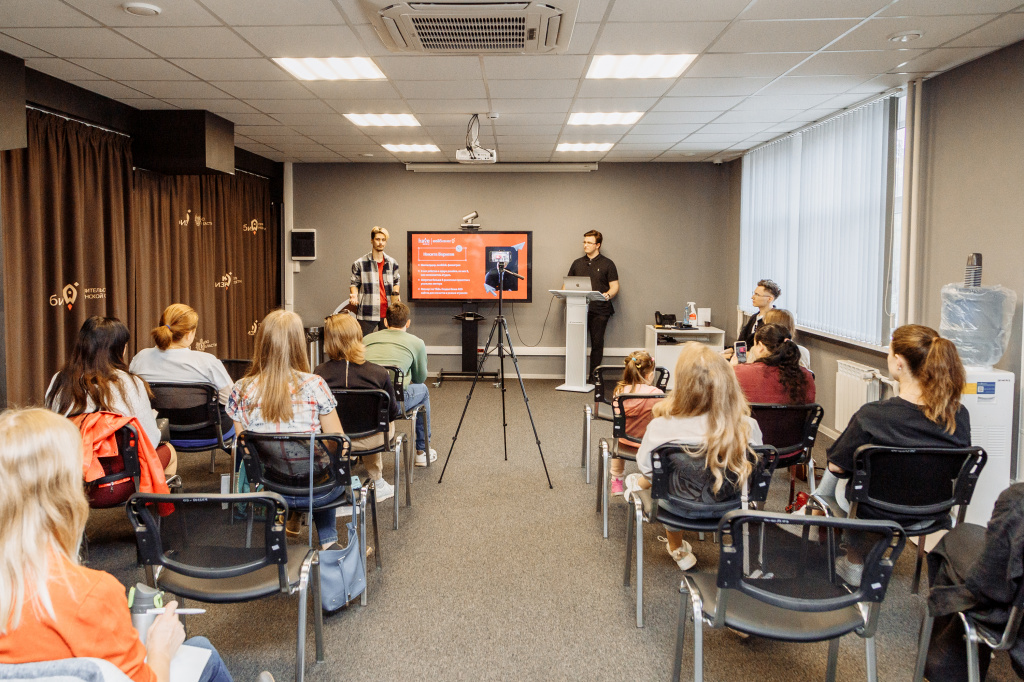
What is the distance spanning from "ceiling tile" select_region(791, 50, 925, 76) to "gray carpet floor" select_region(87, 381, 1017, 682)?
2.60 m

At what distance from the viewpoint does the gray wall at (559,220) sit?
836cm

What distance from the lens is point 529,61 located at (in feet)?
13.2

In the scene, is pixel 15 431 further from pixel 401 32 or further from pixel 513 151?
pixel 513 151

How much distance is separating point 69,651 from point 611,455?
2628 millimetres

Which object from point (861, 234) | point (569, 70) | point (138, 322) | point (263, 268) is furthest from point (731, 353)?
point (263, 268)

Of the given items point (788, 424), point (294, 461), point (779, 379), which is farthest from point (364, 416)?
point (779, 379)

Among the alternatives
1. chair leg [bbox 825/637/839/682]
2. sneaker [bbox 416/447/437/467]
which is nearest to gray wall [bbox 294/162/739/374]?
sneaker [bbox 416/447/437/467]

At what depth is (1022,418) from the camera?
3.52 meters

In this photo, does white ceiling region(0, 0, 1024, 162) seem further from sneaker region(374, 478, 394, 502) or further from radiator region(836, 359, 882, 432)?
sneaker region(374, 478, 394, 502)

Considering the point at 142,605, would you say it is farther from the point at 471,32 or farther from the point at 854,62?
the point at 854,62

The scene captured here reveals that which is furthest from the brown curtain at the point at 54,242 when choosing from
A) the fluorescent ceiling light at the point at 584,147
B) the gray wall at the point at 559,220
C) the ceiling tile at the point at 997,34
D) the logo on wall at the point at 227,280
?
the ceiling tile at the point at 997,34

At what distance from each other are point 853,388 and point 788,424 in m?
2.07

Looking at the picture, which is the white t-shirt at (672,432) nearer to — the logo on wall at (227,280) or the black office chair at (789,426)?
the black office chair at (789,426)

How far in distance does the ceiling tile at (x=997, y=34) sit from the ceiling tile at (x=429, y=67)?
2.62 m
